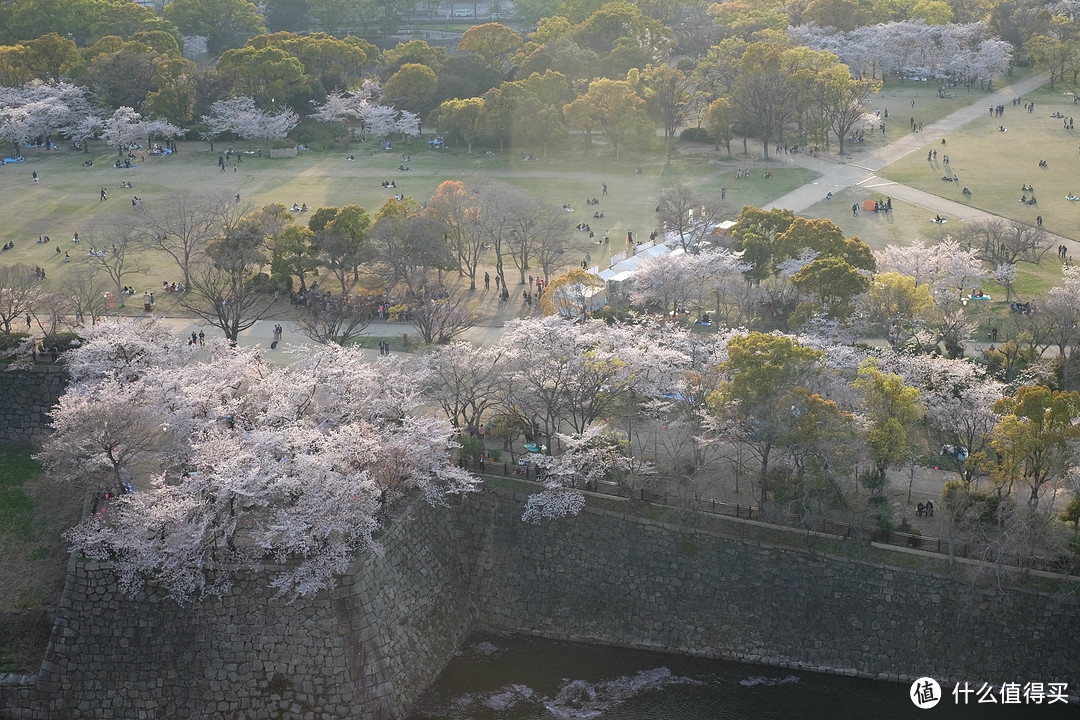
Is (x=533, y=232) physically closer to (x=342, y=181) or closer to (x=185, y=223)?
(x=185, y=223)

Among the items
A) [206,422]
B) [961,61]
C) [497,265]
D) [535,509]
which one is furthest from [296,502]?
[961,61]

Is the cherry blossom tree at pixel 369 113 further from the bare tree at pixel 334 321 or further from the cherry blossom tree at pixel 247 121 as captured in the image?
the bare tree at pixel 334 321

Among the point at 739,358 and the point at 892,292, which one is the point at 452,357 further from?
the point at 892,292

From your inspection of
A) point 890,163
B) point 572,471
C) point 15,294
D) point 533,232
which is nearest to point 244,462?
point 572,471

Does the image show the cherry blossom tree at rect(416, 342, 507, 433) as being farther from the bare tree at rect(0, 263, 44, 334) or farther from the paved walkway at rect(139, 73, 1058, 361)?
the bare tree at rect(0, 263, 44, 334)

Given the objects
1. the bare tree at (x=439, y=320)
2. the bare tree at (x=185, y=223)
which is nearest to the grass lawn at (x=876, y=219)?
the bare tree at (x=439, y=320)

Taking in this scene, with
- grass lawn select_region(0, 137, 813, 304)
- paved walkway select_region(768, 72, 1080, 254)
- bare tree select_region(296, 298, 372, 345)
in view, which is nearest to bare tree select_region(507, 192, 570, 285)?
grass lawn select_region(0, 137, 813, 304)
